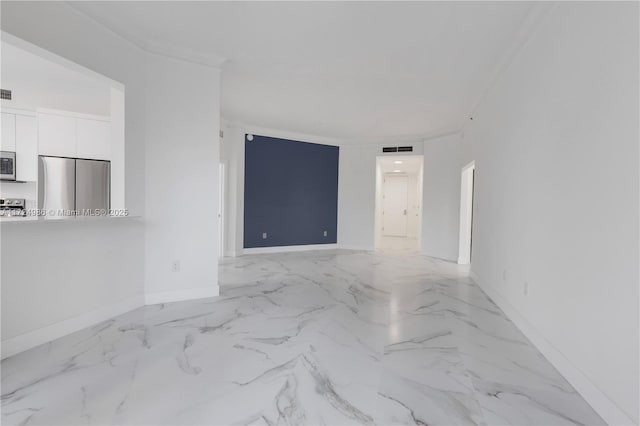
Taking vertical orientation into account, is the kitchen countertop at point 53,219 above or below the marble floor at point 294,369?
above

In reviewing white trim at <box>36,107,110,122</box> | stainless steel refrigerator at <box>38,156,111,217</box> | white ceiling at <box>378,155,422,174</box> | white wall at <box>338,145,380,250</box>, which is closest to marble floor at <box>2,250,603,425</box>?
stainless steel refrigerator at <box>38,156,111,217</box>

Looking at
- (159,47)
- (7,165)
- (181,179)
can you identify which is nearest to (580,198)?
(181,179)

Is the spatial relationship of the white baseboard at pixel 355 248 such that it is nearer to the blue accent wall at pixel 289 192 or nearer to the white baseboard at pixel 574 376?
the blue accent wall at pixel 289 192

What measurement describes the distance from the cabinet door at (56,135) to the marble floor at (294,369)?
9.51ft

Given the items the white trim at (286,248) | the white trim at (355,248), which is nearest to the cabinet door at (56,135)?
the white trim at (286,248)

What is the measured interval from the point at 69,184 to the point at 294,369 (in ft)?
14.6

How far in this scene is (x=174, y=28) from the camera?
10.3 feet

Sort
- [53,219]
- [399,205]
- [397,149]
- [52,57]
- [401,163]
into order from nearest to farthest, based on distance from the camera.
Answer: [53,219], [52,57], [397,149], [401,163], [399,205]

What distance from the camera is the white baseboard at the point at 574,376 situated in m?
1.69

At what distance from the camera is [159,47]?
137 inches

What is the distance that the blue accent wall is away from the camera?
23.9 feet

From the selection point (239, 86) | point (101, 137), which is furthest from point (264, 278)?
point (101, 137)

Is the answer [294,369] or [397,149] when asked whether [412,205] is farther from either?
[294,369]

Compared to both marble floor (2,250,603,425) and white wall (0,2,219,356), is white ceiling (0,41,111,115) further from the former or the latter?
marble floor (2,250,603,425)
